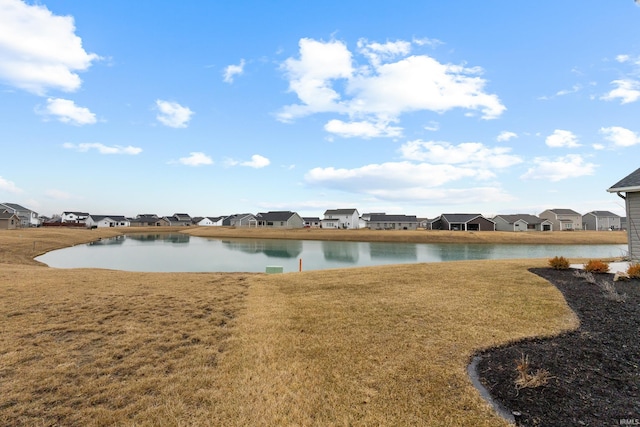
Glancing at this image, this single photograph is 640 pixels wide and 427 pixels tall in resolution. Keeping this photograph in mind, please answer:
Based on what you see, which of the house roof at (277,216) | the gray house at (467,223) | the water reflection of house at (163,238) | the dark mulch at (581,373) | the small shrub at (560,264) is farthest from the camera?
the house roof at (277,216)

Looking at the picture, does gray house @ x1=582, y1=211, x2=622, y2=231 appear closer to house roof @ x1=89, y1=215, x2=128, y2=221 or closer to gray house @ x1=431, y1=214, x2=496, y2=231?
gray house @ x1=431, y1=214, x2=496, y2=231

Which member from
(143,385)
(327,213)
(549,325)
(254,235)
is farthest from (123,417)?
(327,213)

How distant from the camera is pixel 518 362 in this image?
183 inches

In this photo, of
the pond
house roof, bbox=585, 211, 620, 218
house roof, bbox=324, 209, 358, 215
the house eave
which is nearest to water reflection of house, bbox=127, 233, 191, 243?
the pond

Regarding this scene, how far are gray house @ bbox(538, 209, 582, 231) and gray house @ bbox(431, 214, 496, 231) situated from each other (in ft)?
77.9

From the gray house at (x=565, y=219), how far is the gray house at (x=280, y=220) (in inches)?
2520

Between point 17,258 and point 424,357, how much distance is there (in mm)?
31449

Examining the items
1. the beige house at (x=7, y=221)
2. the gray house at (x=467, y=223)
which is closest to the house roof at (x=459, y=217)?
the gray house at (x=467, y=223)

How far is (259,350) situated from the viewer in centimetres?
558

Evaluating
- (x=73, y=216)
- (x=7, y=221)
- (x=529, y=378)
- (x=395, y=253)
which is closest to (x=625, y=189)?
(x=529, y=378)

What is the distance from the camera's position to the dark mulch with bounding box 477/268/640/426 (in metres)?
3.51

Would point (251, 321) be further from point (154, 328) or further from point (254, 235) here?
point (254, 235)

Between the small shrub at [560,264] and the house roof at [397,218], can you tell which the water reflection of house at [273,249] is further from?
the house roof at [397,218]

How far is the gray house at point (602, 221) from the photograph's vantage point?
248 feet
